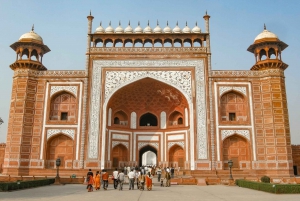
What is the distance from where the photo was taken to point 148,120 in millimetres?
22656

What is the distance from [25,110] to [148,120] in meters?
8.59

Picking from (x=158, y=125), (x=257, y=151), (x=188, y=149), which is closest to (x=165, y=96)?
(x=158, y=125)

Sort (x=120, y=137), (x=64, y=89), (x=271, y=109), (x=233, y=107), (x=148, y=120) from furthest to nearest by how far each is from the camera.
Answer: (x=148, y=120), (x=120, y=137), (x=64, y=89), (x=233, y=107), (x=271, y=109)

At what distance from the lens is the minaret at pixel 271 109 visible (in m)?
17.2

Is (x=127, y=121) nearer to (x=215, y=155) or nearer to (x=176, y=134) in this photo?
(x=176, y=134)

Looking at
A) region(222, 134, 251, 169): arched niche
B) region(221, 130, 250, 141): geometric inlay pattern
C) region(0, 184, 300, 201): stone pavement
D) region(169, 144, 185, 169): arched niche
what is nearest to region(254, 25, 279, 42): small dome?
region(221, 130, 250, 141): geometric inlay pattern

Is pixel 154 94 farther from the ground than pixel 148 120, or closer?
farther from the ground

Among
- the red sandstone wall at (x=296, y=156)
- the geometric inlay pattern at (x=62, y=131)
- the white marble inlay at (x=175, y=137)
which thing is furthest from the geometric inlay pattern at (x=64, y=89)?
the red sandstone wall at (x=296, y=156)

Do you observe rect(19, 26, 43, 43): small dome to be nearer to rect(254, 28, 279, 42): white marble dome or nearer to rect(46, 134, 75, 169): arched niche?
rect(46, 134, 75, 169): arched niche

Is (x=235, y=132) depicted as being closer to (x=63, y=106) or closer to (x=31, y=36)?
(x=63, y=106)

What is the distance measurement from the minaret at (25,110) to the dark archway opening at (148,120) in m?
7.20

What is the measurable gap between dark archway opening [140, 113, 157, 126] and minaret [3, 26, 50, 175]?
7.20 metres

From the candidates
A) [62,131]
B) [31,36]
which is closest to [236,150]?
[62,131]

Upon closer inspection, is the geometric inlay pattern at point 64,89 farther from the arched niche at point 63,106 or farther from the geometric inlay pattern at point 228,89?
the geometric inlay pattern at point 228,89
